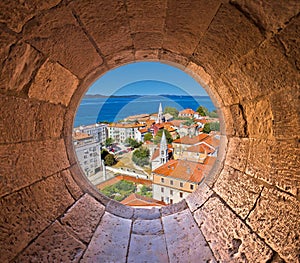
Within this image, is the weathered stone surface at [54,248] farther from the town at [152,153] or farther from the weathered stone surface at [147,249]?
the town at [152,153]

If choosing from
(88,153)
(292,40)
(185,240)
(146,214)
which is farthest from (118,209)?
(292,40)

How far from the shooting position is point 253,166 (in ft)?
4.36

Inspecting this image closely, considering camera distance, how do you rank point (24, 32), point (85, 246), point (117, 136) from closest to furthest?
1. point (24, 32)
2. point (85, 246)
3. point (117, 136)

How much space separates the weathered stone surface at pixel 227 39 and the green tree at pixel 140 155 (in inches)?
69.7

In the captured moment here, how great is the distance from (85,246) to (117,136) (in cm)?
161

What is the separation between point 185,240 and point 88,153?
1.46 metres

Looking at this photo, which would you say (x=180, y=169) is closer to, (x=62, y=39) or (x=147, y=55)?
(x=147, y=55)

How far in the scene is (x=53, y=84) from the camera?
51.4 inches

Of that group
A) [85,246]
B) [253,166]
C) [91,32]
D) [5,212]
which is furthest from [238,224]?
[91,32]

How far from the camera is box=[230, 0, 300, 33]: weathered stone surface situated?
763 mm

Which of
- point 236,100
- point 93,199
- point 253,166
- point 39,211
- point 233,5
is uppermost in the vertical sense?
point 233,5

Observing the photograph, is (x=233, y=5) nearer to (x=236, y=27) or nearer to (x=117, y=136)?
(x=236, y=27)

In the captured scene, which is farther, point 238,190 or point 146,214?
point 146,214

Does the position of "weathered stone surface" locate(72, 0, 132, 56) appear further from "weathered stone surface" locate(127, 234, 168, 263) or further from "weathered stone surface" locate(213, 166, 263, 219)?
"weathered stone surface" locate(127, 234, 168, 263)
